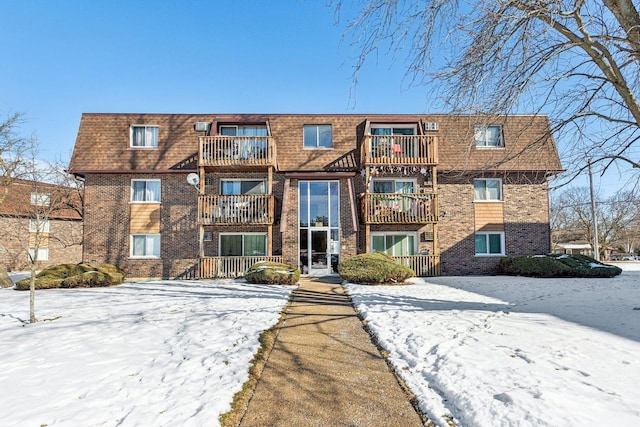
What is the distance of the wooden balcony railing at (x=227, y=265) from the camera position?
1565 centimetres

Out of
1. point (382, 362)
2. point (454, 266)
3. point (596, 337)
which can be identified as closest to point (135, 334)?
point (382, 362)

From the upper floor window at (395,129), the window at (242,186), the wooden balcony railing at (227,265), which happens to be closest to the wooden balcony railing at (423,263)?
the wooden balcony railing at (227,265)

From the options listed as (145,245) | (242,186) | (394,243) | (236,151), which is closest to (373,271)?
(394,243)

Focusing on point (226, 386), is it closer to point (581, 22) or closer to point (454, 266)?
point (581, 22)

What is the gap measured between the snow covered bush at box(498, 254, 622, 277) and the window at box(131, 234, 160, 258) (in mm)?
16126

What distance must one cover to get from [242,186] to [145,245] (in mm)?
5181

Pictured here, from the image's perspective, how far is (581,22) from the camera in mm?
5363

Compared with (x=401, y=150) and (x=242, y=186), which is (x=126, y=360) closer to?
(x=242, y=186)

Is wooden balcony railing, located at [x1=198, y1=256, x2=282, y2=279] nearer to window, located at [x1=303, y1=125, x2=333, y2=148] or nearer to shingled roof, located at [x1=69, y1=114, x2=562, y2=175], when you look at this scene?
shingled roof, located at [x1=69, y1=114, x2=562, y2=175]

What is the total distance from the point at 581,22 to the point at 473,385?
535cm

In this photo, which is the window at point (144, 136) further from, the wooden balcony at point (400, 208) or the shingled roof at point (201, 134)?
the wooden balcony at point (400, 208)

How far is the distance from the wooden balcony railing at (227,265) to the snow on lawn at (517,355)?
A: 7.51 meters

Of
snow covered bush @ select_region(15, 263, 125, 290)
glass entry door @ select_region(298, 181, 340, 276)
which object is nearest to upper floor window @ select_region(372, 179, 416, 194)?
glass entry door @ select_region(298, 181, 340, 276)

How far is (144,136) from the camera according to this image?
1753 cm
